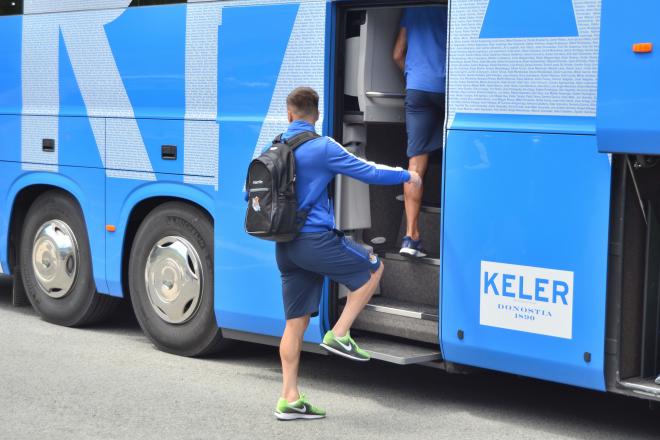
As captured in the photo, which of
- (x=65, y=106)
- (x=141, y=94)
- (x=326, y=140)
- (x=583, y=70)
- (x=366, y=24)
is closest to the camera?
(x=583, y=70)

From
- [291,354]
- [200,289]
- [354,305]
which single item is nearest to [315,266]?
[354,305]

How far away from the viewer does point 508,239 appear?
20.5ft

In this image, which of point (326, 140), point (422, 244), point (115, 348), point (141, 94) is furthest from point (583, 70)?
point (115, 348)

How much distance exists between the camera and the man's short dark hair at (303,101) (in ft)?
21.5

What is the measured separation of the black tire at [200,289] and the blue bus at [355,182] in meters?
0.02

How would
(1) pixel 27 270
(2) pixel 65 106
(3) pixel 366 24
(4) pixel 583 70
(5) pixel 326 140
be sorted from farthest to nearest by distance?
(1) pixel 27 270, (2) pixel 65 106, (3) pixel 366 24, (5) pixel 326 140, (4) pixel 583 70

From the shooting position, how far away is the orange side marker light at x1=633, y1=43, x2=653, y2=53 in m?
5.32

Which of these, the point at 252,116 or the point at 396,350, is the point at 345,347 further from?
the point at 252,116

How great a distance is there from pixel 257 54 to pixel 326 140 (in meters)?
1.21

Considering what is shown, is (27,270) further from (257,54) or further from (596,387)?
(596,387)

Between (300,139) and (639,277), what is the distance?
75.3 inches

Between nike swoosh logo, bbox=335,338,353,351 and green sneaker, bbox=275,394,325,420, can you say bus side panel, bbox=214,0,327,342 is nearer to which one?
nike swoosh logo, bbox=335,338,353,351

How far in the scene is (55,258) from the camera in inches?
364

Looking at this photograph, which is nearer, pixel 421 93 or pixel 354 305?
pixel 354 305
